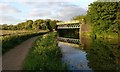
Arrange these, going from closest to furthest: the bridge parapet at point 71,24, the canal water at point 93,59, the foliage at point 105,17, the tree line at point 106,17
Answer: the canal water at point 93,59
the tree line at point 106,17
the foliage at point 105,17
the bridge parapet at point 71,24

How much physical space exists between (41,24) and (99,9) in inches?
3667

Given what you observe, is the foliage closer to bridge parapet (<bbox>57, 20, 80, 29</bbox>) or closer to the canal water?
the canal water

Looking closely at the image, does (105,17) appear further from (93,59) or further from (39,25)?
(39,25)

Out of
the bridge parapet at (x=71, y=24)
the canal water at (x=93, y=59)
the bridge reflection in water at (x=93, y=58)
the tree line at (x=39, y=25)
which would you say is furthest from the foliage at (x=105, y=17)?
the tree line at (x=39, y=25)

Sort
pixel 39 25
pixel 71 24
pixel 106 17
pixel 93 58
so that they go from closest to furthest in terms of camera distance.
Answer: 1. pixel 93 58
2. pixel 106 17
3. pixel 71 24
4. pixel 39 25

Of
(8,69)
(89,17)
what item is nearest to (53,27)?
(89,17)

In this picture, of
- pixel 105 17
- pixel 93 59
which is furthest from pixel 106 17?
pixel 93 59

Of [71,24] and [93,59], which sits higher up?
[93,59]

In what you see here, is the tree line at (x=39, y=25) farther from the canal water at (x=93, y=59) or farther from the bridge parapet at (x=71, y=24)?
the canal water at (x=93, y=59)

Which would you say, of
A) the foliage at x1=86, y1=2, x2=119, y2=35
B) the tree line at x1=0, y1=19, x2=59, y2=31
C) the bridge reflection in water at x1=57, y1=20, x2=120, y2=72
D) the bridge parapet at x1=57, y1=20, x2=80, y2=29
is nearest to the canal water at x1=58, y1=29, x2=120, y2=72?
the bridge reflection in water at x1=57, y1=20, x2=120, y2=72

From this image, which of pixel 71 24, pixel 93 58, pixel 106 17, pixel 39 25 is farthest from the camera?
pixel 39 25

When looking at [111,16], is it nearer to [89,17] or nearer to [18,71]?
[89,17]

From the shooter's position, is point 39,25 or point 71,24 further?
point 39,25

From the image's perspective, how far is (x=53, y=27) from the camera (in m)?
165
